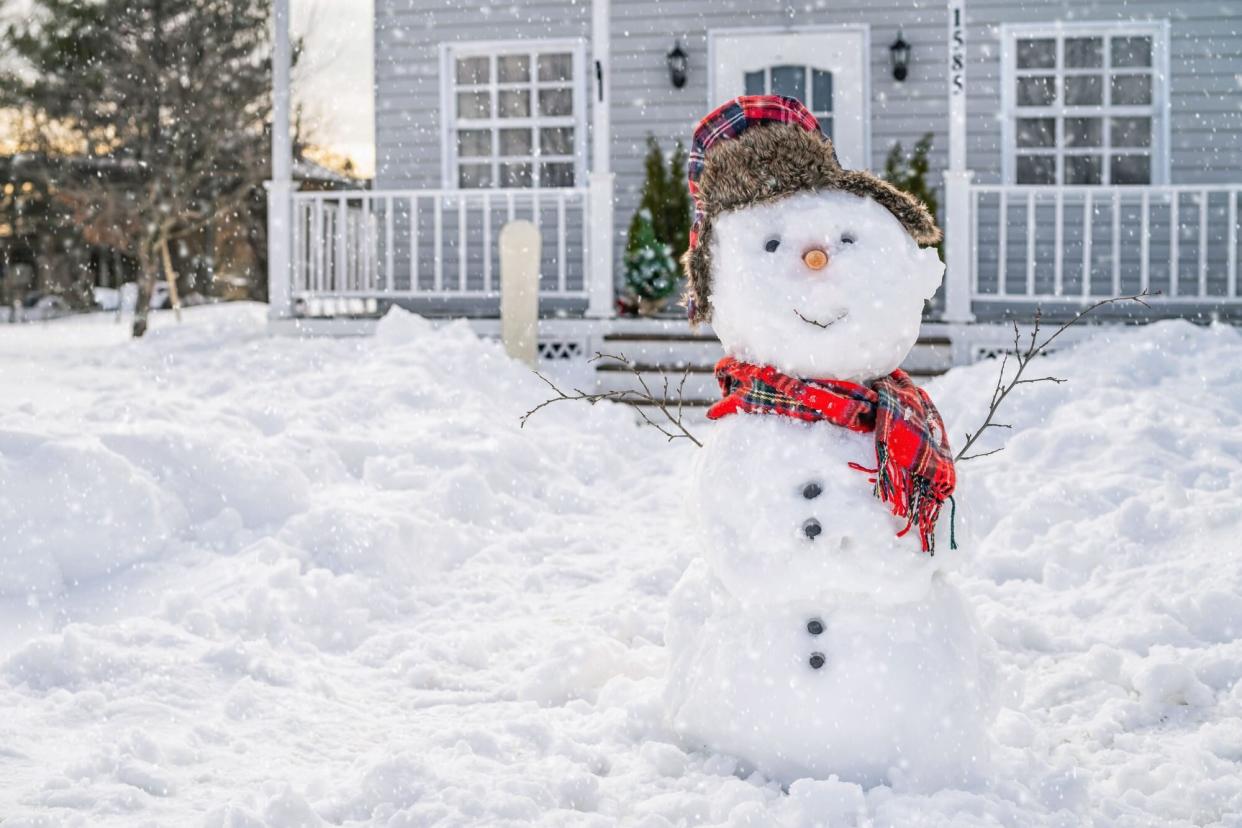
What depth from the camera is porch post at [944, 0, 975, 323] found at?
8.09 meters

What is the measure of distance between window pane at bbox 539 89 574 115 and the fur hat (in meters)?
8.70

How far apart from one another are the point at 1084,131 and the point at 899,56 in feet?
6.48

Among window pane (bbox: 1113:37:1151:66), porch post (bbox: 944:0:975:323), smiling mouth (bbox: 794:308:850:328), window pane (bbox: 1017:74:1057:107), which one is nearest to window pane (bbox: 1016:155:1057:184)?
window pane (bbox: 1017:74:1057:107)

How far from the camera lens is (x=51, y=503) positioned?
3.85m

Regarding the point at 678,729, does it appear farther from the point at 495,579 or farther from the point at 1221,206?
the point at 1221,206

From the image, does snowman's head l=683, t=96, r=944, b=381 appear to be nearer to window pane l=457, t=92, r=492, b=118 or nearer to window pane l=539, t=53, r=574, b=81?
window pane l=539, t=53, r=574, b=81

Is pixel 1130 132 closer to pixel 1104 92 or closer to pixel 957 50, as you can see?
pixel 1104 92

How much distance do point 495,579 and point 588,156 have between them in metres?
7.45

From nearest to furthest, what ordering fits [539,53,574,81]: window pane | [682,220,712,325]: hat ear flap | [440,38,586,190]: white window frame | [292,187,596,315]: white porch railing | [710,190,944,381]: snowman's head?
[710,190,944,381]: snowman's head, [682,220,712,325]: hat ear flap, [292,187,596,315]: white porch railing, [440,38,586,190]: white window frame, [539,53,574,81]: window pane

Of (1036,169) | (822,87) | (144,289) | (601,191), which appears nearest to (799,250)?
(601,191)

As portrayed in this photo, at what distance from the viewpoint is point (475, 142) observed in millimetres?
11180

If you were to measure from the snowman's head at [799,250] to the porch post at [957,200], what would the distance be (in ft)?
18.9

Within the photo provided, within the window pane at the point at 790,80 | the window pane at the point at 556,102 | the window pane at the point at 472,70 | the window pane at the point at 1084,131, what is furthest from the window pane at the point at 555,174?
the window pane at the point at 1084,131

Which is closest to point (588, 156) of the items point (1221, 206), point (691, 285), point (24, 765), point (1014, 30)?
point (1014, 30)
